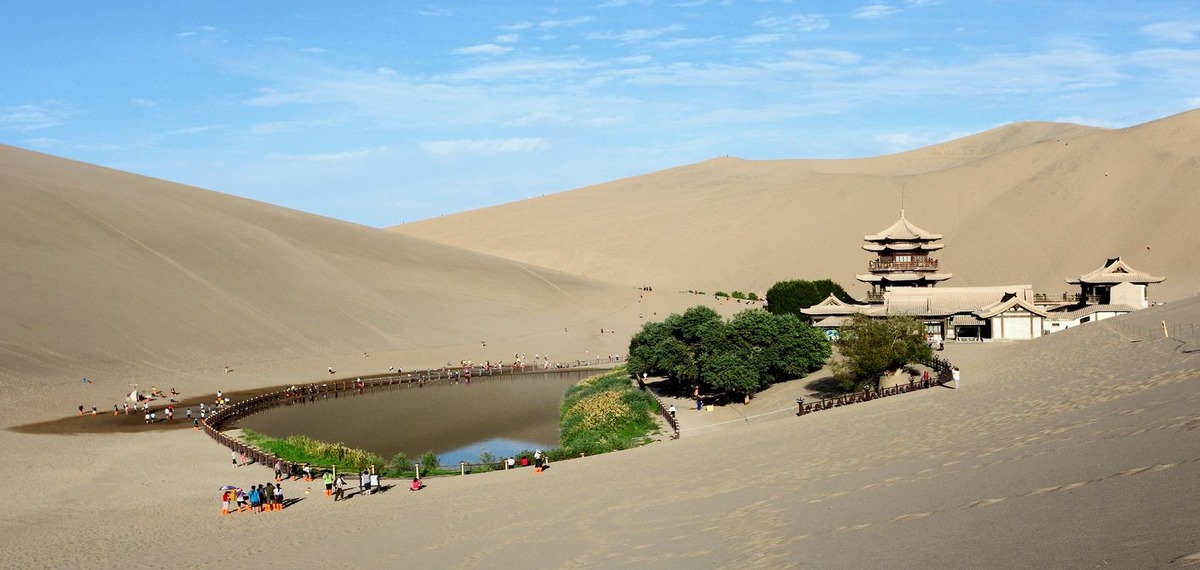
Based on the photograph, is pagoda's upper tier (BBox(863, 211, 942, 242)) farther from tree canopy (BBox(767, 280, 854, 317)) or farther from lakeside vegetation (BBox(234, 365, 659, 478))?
lakeside vegetation (BBox(234, 365, 659, 478))

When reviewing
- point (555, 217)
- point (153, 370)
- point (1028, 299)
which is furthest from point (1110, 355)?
point (555, 217)

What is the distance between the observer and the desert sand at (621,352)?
12320 millimetres

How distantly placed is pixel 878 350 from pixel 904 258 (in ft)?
92.9

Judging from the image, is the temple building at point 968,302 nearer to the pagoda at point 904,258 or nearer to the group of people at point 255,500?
the pagoda at point 904,258

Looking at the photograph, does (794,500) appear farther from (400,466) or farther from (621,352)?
(621,352)

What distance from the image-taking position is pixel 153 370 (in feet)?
172

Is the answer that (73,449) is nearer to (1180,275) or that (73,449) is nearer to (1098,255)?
(1180,275)

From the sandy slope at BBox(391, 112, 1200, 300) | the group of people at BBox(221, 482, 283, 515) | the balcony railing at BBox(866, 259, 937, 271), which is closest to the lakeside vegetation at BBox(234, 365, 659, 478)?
the group of people at BBox(221, 482, 283, 515)

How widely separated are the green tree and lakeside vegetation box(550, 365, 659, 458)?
7656 millimetres

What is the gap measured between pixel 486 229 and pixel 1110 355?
451 feet

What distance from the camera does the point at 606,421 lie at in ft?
119

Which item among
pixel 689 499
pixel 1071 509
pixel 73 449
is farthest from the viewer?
pixel 73 449

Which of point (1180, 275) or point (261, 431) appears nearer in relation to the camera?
point (261, 431)

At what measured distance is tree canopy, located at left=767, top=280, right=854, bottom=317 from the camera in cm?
6756
